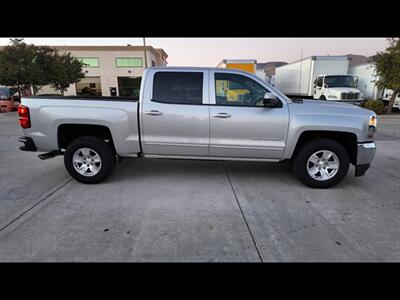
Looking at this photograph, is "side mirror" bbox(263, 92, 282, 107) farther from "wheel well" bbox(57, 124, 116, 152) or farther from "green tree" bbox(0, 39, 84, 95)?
"green tree" bbox(0, 39, 84, 95)

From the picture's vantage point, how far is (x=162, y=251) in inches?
97.9

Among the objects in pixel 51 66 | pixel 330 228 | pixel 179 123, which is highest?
pixel 51 66

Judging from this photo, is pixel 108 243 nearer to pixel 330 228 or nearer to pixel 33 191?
pixel 33 191

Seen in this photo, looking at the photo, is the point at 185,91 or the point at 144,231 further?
the point at 185,91

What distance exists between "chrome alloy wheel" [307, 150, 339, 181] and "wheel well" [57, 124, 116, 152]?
3.39 meters

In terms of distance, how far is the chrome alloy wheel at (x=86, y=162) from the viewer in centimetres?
418

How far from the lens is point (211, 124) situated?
13.1ft

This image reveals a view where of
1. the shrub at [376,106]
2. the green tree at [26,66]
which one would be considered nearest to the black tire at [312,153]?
the shrub at [376,106]

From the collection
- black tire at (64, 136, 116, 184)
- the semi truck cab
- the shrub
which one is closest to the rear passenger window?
black tire at (64, 136, 116, 184)

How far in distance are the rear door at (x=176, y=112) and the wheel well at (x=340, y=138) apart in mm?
1604

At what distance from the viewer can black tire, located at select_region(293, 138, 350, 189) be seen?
3941 millimetres

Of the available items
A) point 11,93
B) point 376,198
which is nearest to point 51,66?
point 11,93

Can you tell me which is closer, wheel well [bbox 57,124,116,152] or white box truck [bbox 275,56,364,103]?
wheel well [bbox 57,124,116,152]

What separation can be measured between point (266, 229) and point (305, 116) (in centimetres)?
197
